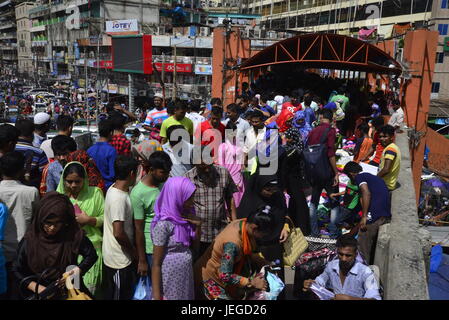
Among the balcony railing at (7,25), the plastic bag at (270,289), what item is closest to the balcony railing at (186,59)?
the plastic bag at (270,289)

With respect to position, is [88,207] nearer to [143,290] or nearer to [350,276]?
[143,290]

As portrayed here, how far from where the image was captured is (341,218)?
493 cm

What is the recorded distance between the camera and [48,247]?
102 inches

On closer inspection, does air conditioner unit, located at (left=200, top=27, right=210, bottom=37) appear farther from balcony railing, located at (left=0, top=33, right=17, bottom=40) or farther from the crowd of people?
balcony railing, located at (left=0, top=33, right=17, bottom=40)

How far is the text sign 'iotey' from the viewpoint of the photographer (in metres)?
36.3

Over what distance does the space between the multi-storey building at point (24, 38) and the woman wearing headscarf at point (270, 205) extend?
67.2 meters

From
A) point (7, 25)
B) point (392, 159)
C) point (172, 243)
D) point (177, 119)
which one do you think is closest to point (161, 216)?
point (172, 243)

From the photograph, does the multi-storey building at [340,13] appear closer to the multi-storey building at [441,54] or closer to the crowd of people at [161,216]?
the multi-storey building at [441,54]

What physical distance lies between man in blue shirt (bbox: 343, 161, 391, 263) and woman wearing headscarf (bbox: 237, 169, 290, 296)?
3.63ft

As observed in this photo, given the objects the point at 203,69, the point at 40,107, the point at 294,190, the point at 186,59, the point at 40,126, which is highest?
the point at 186,59

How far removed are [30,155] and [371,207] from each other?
3.83m

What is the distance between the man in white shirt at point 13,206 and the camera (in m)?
2.92

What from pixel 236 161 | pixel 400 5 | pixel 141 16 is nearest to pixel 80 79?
pixel 141 16
